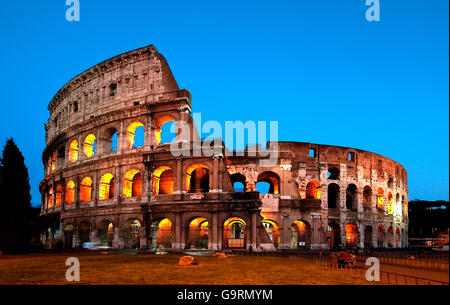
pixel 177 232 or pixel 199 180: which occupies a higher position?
pixel 199 180

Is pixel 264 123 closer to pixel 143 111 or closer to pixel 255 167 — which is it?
pixel 255 167

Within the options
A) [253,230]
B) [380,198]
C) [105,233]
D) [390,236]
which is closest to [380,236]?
[390,236]

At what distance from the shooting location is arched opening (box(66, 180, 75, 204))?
112 ft

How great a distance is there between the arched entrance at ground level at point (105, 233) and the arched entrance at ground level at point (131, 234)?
2.21 metres

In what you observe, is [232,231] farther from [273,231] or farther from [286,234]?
[286,234]

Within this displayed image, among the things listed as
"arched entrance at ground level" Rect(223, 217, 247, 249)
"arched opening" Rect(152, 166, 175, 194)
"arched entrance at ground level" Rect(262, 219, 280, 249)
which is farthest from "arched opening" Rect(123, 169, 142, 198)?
"arched entrance at ground level" Rect(262, 219, 280, 249)

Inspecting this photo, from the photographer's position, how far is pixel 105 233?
100 ft

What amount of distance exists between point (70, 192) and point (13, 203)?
8.05 m

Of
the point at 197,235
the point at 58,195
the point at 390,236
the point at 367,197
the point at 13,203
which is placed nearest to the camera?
the point at 13,203

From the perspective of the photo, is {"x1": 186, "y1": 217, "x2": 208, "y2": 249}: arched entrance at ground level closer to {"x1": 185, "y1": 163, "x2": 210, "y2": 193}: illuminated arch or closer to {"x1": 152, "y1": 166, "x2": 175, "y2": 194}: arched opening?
{"x1": 185, "y1": 163, "x2": 210, "y2": 193}: illuminated arch

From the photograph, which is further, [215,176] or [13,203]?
[215,176]

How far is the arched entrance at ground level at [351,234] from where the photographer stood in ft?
117

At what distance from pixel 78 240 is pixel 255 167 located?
1633cm

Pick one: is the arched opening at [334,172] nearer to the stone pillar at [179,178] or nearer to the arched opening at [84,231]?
the stone pillar at [179,178]
